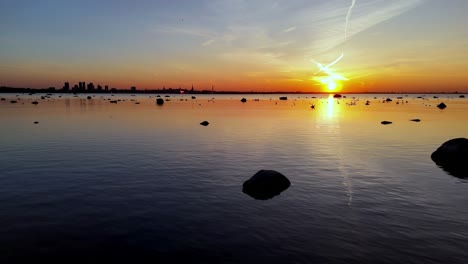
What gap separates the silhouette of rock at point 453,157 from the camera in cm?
2495

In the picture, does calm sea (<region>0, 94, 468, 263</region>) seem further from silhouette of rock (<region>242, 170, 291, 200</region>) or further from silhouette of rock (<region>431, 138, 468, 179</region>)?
silhouette of rock (<region>431, 138, 468, 179</region>)

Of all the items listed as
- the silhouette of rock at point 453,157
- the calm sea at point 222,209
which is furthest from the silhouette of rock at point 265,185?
the silhouette of rock at point 453,157

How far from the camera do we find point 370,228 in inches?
528

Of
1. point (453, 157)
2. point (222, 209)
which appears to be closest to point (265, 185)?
point (222, 209)

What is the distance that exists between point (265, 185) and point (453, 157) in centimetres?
1756

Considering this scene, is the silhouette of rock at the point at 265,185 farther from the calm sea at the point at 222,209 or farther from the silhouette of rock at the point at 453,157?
the silhouette of rock at the point at 453,157

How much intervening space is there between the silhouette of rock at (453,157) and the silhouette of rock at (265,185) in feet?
44.1

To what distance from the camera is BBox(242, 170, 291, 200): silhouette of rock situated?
1830 cm

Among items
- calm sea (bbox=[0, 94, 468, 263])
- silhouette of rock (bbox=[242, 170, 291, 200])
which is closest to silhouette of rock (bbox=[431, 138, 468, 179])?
calm sea (bbox=[0, 94, 468, 263])

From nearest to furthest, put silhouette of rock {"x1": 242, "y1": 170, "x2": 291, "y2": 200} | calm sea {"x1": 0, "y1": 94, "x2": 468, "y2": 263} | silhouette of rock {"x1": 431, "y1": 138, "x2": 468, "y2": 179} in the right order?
calm sea {"x1": 0, "y1": 94, "x2": 468, "y2": 263}
silhouette of rock {"x1": 242, "y1": 170, "x2": 291, "y2": 200}
silhouette of rock {"x1": 431, "y1": 138, "x2": 468, "y2": 179}

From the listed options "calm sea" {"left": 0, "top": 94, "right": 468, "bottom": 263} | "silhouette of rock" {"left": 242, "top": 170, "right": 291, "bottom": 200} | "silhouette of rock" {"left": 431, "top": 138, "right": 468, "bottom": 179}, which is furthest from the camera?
"silhouette of rock" {"left": 431, "top": 138, "right": 468, "bottom": 179}

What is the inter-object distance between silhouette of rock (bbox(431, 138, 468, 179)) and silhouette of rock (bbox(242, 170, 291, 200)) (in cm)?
1343

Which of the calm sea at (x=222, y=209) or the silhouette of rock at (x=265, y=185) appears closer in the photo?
the calm sea at (x=222, y=209)

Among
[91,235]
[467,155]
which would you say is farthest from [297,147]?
[91,235]
